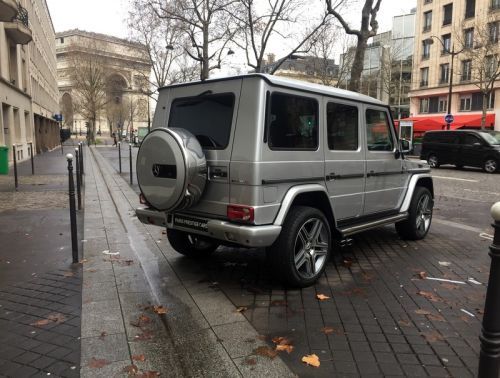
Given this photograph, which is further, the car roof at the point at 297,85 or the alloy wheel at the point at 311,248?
the alloy wheel at the point at 311,248

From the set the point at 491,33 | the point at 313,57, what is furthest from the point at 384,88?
the point at 491,33

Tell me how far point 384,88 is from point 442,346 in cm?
5792

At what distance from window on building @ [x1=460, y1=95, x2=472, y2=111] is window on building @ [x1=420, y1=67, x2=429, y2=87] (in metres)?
5.62

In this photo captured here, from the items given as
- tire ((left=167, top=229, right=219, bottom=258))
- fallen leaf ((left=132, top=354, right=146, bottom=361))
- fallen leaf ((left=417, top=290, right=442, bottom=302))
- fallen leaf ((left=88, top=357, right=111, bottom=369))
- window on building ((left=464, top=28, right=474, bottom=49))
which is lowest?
fallen leaf ((left=132, top=354, right=146, bottom=361))

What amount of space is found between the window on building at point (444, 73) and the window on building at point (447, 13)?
14.3 feet

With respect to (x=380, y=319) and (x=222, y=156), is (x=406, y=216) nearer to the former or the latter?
(x=380, y=319)

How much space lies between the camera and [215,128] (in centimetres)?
445

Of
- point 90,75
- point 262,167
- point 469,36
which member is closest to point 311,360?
point 262,167

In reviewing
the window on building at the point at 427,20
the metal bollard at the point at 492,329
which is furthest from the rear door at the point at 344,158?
the window on building at the point at 427,20

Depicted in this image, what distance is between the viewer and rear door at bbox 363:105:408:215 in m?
5.54

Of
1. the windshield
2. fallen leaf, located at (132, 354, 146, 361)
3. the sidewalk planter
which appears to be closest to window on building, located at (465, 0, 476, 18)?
the windshield

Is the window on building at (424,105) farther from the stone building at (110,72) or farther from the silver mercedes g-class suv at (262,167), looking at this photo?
the silver mercedes g-class suv at (262,167)

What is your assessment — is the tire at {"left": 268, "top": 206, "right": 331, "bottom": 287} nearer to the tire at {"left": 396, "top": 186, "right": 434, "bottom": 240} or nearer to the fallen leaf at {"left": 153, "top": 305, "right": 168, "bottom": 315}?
the fallen leaf at {"left": 153, "top": 305, "right": 168, "bottom": 315}

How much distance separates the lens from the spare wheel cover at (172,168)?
412 cm
